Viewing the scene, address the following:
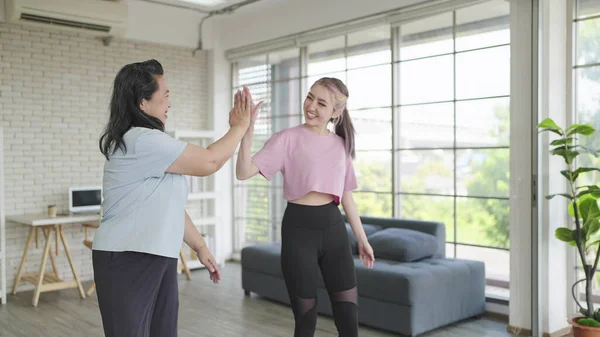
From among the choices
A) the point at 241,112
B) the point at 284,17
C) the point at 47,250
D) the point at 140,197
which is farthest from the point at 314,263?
the point at 284,17

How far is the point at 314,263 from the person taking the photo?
2.60 m

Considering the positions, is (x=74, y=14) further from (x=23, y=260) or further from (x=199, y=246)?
(x=199, y=246)

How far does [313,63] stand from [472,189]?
2.59m

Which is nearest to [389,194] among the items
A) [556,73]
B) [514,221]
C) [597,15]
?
[514,221]

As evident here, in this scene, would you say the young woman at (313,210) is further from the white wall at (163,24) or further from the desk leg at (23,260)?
the white wall at (163,24)

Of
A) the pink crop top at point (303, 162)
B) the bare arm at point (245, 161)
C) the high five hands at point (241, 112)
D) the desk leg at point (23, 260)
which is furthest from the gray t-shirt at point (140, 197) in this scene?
the desk leg at point (23, 260)

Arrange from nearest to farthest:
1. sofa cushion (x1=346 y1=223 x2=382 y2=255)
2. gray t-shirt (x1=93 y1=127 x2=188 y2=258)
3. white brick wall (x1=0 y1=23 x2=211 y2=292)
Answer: gray t-shirt (x1=93 y1=127 x2=188 y2=258) < sofa cushion (x1=346 y1=223 x2=382 y2=255) < white brick wall (x1=0 y1=23 x2=211 y2=292)

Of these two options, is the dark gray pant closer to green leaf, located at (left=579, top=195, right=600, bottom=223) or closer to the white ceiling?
green leaf, located at (left=579, top=195, right=600, bottom=223)

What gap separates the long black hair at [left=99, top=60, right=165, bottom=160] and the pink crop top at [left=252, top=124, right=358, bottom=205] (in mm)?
707

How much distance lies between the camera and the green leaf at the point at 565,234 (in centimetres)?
390

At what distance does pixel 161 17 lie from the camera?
7020 millimetres

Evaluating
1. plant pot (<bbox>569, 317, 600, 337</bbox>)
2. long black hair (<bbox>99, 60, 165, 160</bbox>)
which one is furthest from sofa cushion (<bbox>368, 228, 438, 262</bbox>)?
long black hair (<bbox>99, 60, 165, 160</bbox>)

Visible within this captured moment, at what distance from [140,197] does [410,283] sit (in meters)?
2.59

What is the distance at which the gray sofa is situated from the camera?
13.5 ft
